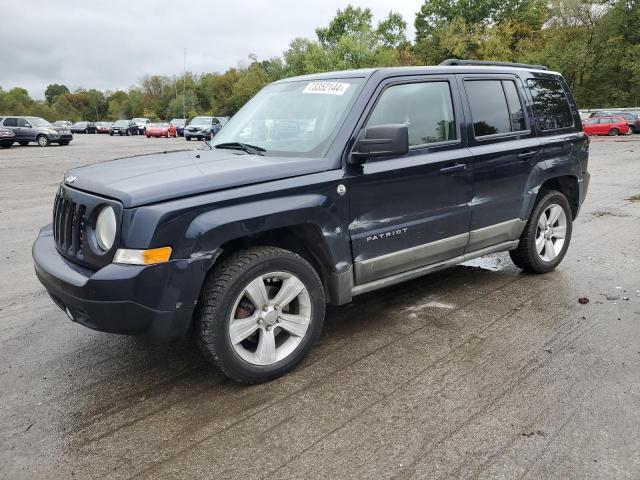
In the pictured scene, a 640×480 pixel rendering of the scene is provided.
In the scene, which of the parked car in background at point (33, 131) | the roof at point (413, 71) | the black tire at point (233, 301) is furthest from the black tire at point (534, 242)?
the parked car in background at point (33, 131)

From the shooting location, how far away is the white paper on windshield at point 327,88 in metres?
3.83

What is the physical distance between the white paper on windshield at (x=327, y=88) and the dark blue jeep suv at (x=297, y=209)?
2 cm

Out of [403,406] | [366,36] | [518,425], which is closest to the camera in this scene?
[518,425]

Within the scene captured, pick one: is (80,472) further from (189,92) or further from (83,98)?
(83,98)

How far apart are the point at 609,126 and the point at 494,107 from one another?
1415 inches

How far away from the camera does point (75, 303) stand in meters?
2.88

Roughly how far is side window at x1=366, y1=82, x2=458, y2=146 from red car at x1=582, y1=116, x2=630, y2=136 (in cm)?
3518

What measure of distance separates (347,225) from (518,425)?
153 centimetres

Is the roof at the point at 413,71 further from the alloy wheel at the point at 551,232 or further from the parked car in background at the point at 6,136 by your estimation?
the parked car in background at the point at 6,136

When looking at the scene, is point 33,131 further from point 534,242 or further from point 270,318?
point 270,318

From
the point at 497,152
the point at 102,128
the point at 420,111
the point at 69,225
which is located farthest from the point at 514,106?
the point at 102,128

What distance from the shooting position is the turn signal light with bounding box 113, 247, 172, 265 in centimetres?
274

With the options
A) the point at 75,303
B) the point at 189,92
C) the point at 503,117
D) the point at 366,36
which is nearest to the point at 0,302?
the point at 75,303

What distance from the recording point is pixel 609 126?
116 feet
